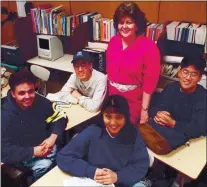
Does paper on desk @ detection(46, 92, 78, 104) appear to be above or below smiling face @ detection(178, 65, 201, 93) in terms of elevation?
below

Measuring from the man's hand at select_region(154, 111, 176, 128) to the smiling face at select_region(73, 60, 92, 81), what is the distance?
56cm

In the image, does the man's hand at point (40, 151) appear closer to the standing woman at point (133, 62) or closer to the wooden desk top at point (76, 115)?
the wooden desk top at point (76, 115)

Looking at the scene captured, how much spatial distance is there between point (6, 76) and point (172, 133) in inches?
39.4

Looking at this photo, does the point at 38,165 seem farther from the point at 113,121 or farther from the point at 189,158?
the point at 189,158

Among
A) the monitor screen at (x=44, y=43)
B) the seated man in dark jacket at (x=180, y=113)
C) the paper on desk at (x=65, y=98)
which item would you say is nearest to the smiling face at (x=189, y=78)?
the seated man in dark jacket at (x=180, y=113)

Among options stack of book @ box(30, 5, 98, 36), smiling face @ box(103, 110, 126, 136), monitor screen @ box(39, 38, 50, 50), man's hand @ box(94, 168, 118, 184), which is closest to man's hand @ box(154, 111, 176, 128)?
smiling face @ box(103, 110, 126, 136)

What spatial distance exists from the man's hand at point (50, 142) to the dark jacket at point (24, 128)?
2 centimetres

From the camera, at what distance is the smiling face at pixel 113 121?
4.50ft

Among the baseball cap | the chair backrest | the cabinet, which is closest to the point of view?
the baseball cap

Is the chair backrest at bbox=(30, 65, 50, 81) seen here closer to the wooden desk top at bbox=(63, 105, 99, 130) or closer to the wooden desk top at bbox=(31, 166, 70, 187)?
the wooden desk top at bbox=(63, 105, 99, 130)

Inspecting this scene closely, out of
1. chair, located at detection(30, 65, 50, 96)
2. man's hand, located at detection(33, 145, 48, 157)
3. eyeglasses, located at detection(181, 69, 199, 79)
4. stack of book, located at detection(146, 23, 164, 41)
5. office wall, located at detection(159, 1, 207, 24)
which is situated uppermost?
office wall, located at detection(159, 1, 207, 24)

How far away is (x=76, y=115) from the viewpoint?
5.99 feet

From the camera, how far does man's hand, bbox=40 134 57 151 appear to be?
161 centimetres

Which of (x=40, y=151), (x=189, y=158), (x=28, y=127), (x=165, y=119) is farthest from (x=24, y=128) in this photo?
(x=189, y=158)
